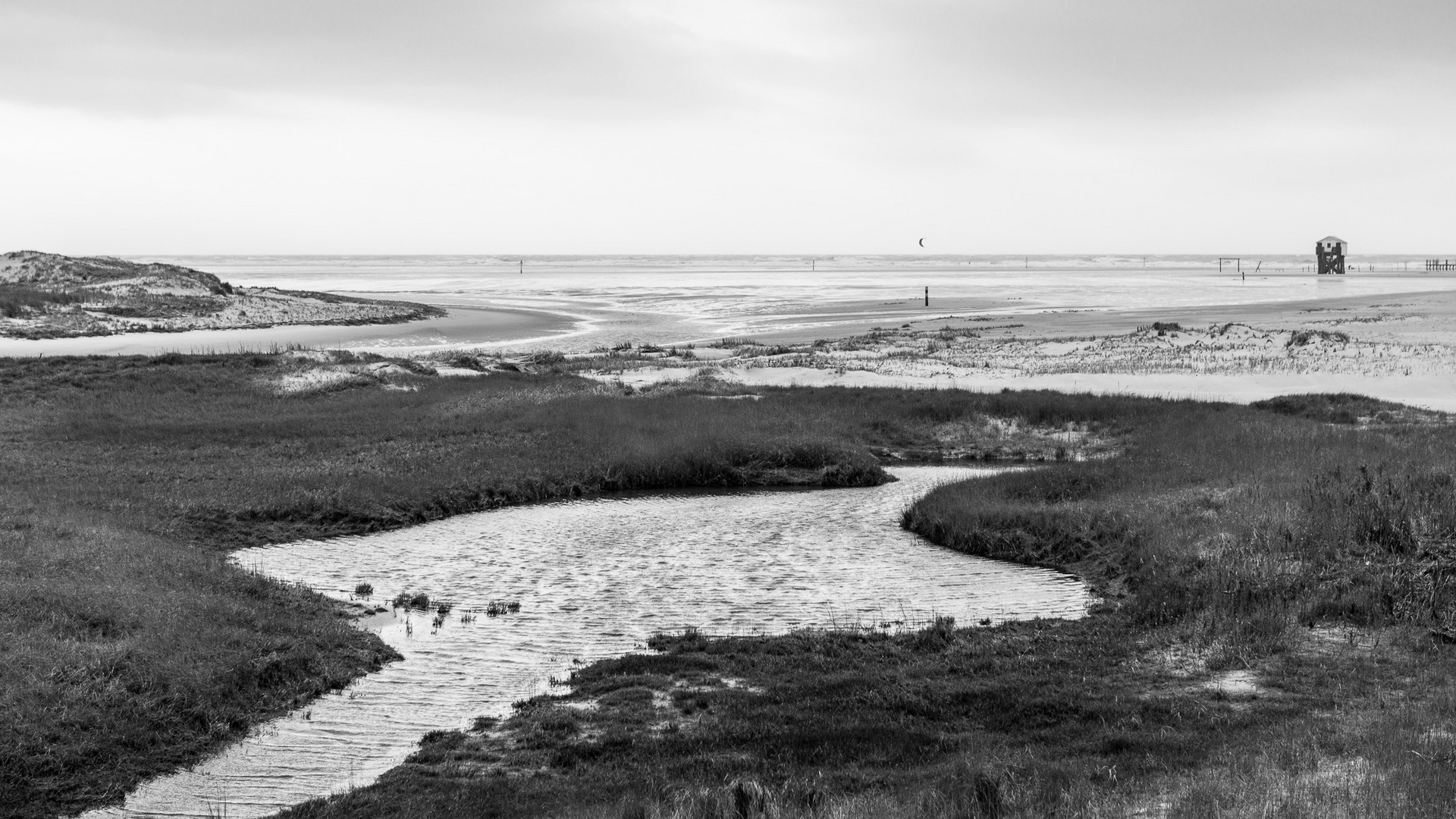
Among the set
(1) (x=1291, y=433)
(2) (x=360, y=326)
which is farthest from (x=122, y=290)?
(1) (x=1291, y=433)

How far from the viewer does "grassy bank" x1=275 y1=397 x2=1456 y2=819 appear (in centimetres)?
880

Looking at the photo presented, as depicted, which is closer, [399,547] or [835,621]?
[835,621]

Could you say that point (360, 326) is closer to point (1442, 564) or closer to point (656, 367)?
point (656, 367)

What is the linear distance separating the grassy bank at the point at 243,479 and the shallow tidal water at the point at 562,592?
29.3 inches

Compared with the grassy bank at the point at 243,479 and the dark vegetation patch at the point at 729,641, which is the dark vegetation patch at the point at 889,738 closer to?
the dark vegetation patch at the point at 729,641

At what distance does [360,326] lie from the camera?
3246 inches

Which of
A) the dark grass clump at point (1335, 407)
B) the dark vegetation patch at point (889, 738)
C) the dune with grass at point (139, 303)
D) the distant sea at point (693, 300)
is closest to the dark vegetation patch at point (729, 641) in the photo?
the dark vegetation patch at point (889, 738)

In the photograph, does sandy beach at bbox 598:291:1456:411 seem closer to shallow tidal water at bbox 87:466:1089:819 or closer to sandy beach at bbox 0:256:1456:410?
sandy beach at bbox 0:256:1456:410

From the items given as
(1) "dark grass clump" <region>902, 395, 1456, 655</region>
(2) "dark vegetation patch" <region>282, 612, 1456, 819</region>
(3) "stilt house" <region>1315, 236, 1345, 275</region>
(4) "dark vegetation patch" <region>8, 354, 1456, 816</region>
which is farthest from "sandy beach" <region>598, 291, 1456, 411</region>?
(3) "stilt house" <region>1315, 236, 1345, 275</region>

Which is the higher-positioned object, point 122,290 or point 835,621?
point 122,290

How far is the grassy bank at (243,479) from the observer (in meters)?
11.6

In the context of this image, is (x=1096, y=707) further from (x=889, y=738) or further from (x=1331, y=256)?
(x=1331, y=256)

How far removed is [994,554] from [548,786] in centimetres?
1167

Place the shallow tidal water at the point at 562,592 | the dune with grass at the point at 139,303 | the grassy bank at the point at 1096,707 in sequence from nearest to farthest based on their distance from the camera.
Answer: the grassy bank at the point at 1096,707, the shallow tidal water at the point at 562,592, the dune with grass at the point at 139,303
